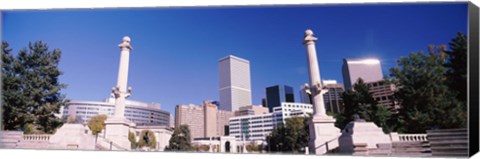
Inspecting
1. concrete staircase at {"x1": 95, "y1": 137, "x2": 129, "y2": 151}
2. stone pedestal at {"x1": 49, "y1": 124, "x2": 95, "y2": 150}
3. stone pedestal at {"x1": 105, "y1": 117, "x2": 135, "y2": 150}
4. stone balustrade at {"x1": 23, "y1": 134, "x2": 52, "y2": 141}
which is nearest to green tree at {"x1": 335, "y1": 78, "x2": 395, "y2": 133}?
stone pedestal at {"x1": 105, "y1": 117, "x2": 135, "y2": 150}

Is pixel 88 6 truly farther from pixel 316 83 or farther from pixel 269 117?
pixel 269 117

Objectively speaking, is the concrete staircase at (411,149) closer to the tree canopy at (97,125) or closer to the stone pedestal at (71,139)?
the stone pedestal at (71,139)

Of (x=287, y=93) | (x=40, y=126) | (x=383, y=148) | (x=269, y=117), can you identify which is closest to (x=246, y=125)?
(x=269, y=117)

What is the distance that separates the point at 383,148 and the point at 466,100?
2.57 m

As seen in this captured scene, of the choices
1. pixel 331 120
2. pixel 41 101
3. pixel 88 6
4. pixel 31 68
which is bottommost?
pixel 331 120

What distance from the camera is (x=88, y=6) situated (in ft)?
36.2

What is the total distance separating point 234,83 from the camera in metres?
83.1

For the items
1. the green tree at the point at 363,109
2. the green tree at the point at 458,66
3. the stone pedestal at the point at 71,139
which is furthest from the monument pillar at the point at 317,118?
the stone pedestal at the point at 71,139

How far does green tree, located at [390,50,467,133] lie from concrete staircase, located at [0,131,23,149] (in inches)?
547

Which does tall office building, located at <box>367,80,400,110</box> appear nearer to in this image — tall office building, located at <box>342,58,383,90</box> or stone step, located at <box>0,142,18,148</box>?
tall office building, located at <box>342,58,383,90</box>

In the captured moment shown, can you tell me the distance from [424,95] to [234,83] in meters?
70.2

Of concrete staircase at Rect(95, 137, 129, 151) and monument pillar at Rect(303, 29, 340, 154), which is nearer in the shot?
monument pillar at Rect(303, 29, 340, 154)

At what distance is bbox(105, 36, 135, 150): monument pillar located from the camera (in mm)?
15250

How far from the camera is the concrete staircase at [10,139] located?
1134 cm
